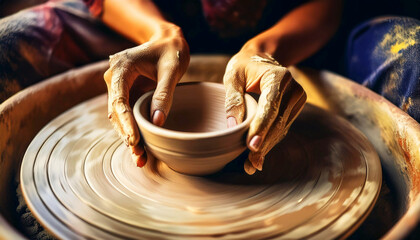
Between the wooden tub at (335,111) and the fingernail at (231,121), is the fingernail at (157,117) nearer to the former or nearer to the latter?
the fingernail at (231,121)

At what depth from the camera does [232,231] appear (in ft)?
2.76

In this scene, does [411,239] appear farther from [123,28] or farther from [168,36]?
[123,28]

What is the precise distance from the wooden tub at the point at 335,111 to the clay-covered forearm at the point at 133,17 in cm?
20

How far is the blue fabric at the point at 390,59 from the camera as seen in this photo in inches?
47.6

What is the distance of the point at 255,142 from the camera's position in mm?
892

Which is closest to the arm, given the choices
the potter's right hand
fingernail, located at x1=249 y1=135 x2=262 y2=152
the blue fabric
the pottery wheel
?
the potter's right hand

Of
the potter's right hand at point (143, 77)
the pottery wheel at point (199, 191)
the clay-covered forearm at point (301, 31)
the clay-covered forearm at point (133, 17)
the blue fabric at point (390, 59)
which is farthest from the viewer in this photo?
the clay-covered forearm at point (133, 17)

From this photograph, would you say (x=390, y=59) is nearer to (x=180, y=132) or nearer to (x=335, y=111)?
(x=335, y=111)

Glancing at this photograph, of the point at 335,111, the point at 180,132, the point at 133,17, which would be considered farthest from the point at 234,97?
the point at 133,17

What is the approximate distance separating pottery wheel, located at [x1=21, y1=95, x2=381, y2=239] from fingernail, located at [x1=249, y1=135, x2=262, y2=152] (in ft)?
0.46

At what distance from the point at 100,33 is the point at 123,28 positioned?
171mm

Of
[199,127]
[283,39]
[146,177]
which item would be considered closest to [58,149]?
[146,177]

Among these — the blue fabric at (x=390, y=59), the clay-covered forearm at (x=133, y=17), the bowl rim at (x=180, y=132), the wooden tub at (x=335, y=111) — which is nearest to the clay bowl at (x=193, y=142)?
the bowl rim at (x=180, y=132)

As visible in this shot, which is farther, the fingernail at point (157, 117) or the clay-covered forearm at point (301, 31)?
the clay-covered forearm at point (301, 31)
